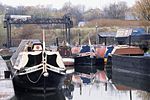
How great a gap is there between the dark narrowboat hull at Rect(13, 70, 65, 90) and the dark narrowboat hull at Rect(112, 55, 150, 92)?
680 centimetres

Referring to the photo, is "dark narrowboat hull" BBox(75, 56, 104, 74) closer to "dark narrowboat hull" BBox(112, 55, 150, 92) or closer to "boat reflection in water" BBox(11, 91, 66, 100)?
"dark narrowboat hull" BBox(112, 55, 150, 92)

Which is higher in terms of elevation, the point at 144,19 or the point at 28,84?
the point at 144,19

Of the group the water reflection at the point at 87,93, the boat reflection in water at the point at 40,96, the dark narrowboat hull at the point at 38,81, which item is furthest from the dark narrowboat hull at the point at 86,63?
the boat reflection in water at the point at 40,96

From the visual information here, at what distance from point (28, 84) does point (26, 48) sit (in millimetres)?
5793

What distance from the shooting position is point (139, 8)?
5878 centimetres

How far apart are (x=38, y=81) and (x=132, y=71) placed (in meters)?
14.9

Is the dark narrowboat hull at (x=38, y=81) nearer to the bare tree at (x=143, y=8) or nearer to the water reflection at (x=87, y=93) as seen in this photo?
the water reflection at (x=87, y=93)

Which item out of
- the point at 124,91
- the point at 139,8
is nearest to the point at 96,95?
the point at 124,91

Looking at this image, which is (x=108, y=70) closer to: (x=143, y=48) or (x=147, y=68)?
(x=143, y=48)

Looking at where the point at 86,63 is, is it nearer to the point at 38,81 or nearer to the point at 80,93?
the point at 80,93

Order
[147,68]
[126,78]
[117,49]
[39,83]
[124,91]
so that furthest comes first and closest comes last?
[117,49] → [126,78] → [147,68] → [124,91] → [39,83]

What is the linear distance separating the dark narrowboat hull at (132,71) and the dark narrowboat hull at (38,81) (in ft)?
22.3

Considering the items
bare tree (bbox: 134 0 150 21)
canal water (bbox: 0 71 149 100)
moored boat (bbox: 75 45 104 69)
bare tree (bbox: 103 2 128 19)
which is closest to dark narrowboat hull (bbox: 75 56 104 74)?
moored boat (bbox: 75 45 104 69)

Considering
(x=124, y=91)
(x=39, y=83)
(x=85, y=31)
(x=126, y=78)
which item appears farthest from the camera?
(x=85, y=31)
